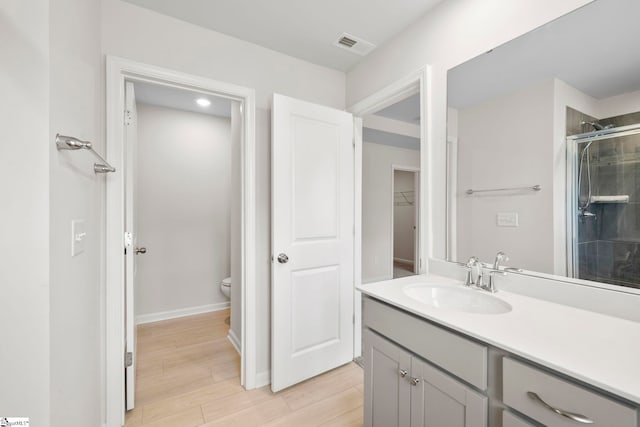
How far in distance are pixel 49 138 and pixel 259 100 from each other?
1406mm

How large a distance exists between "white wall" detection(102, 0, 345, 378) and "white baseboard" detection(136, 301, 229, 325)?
1731mm

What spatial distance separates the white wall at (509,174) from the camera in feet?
3.90

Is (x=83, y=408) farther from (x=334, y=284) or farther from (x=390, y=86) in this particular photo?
(x=390, y=86)

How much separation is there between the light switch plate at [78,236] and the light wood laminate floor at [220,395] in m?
1.25

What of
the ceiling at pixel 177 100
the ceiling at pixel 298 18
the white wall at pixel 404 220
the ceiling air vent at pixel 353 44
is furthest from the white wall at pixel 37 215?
the white wall at pixel 404 220

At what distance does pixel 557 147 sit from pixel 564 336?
2.57ft

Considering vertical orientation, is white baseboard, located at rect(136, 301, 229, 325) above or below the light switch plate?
below

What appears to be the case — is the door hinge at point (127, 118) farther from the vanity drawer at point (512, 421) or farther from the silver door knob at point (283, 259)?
the vanity drawer at point (512, 421)

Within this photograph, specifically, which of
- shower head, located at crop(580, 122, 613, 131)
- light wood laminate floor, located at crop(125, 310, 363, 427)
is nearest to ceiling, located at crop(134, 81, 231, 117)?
light wood laminate floor, located at crop(125, 310, 363, 427)

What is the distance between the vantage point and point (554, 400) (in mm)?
691

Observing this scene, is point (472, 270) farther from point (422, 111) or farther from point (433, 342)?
point (422, 111)

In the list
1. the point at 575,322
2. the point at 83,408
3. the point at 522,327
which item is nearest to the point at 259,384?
the point at 83,408

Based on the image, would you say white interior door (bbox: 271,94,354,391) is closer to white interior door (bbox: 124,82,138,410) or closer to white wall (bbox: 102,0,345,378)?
white wall (bbox: 102,0,345,378)

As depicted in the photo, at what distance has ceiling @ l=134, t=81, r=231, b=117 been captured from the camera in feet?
8.83
